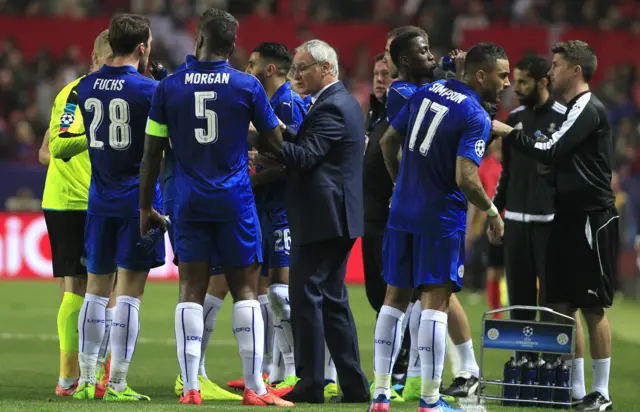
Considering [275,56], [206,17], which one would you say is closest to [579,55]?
[275,56]

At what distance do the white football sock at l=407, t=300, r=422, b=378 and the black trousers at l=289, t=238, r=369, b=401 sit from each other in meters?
0.51

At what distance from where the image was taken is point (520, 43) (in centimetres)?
2372

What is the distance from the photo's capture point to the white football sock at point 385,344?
276 inches

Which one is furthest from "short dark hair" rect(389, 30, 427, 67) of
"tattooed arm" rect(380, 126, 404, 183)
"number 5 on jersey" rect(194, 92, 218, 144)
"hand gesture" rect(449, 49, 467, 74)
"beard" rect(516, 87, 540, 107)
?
"number 5 on jersey" rect(194, 92, 218, 144)

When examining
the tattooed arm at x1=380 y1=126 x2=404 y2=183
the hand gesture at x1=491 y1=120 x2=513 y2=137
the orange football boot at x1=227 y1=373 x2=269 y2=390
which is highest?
the hand gesture at x1=491 y1=120 x2=513 y2=137

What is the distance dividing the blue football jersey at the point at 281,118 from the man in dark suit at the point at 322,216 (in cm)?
25

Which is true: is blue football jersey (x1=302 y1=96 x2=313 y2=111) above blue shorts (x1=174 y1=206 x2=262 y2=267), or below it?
above

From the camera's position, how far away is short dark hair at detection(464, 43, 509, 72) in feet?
23.1

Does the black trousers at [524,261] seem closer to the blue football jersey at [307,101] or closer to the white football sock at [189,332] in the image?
the blue football jersey at [307,101]

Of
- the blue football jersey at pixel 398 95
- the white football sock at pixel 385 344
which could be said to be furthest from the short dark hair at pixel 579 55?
the white football sock at pixel 385 344

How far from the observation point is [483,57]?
704 centimetres

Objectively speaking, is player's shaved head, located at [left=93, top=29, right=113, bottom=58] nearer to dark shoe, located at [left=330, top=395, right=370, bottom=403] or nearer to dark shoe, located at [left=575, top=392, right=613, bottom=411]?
dark shoe, located at [left=330, top=395, right=370, bottom=403]

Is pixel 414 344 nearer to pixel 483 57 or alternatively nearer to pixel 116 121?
pixel 483 57

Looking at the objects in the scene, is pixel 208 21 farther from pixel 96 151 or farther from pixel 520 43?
pixel 520 43
